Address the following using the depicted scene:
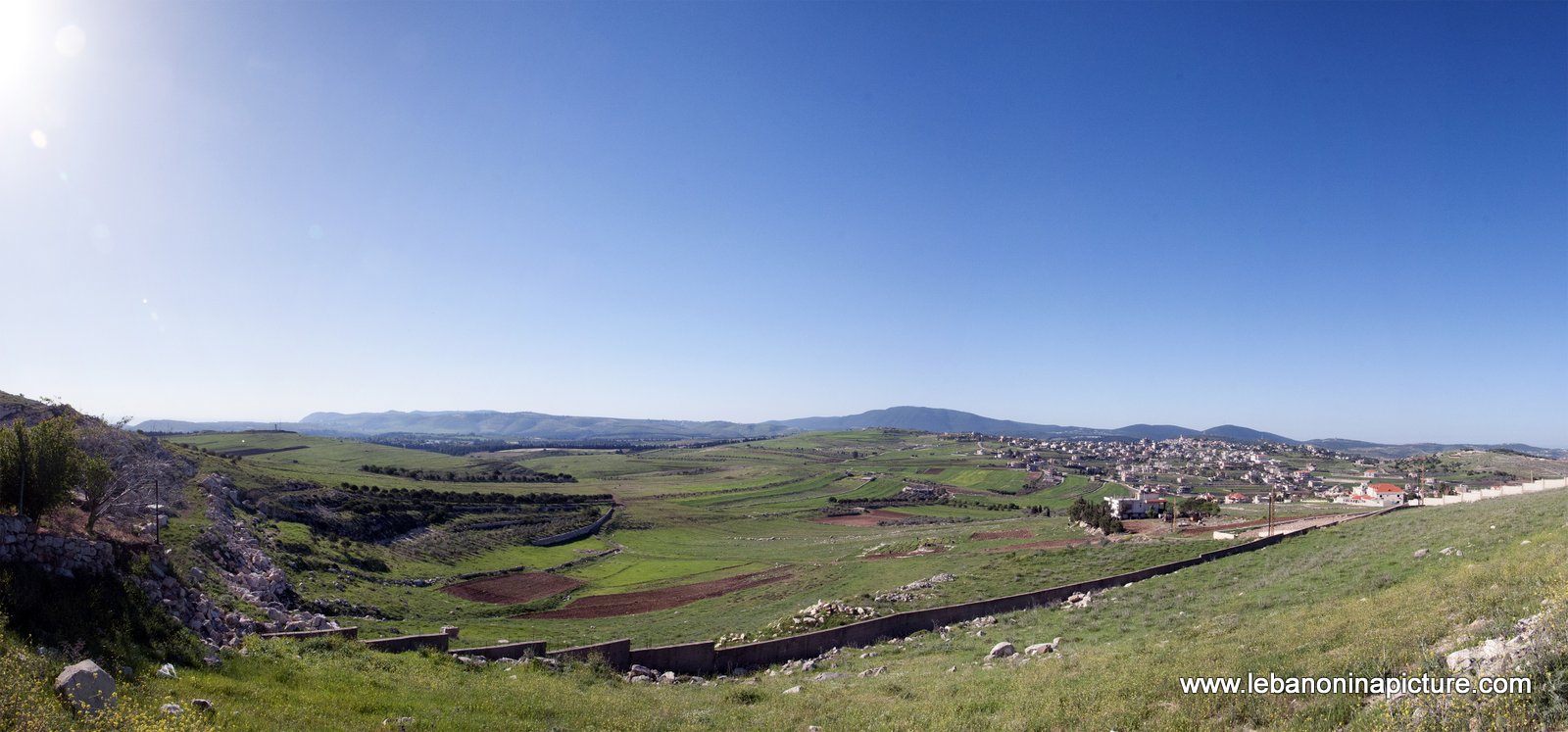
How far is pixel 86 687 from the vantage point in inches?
380

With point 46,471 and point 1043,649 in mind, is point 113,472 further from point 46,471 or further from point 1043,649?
point 1043,649

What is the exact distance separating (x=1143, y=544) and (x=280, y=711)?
132ft

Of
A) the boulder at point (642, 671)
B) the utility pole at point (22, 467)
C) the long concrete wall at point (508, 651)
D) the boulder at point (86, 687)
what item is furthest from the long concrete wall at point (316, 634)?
the boulder at point (86, 687)

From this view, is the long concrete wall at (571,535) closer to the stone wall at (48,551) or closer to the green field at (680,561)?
the green field at (680,561)

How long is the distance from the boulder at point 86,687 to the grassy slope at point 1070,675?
171 centimetres

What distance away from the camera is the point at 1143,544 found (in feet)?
123

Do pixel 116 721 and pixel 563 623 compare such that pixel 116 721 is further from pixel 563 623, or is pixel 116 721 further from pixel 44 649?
pixel 563 623

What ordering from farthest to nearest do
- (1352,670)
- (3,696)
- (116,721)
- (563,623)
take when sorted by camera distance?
(563,623)
(1352,670)
(116,721)
(3,696)

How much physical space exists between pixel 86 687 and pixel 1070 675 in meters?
17.9

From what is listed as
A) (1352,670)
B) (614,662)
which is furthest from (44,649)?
(1352,670)

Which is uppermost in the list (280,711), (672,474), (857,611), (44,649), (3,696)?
(3,696)

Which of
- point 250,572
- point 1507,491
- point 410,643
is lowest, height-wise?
point 250,572

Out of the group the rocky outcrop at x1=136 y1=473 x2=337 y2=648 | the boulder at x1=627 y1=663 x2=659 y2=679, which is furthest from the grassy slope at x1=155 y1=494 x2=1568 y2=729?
the rocky outcrop at x1=136 y1=473 x2=337 y2=648

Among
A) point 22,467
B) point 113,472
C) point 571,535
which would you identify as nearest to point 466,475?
point 571,535
